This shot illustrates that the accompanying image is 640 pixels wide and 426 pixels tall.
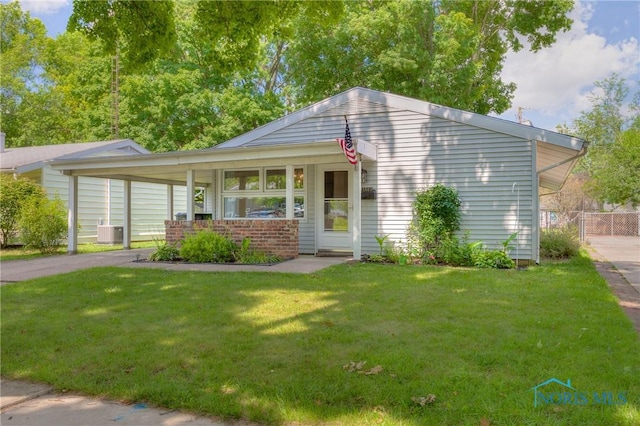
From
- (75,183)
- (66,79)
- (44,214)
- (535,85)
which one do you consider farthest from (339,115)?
(66,79)

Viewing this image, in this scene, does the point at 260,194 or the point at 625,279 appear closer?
the point at 625,279

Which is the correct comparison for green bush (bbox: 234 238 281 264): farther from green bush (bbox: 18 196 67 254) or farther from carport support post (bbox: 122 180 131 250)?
green bush (bbox: 18 196 67 254)

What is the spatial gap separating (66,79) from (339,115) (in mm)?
28184

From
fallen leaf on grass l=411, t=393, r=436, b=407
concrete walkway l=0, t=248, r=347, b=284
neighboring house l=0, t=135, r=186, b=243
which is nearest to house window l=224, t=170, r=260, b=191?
concrete walkway l=0, t=248, r=347, b=284

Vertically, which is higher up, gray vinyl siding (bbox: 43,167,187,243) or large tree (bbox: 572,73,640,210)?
large tree (bbox: 572,73,640,210)

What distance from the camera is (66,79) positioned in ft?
102

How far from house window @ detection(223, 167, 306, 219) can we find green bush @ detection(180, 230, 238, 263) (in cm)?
195

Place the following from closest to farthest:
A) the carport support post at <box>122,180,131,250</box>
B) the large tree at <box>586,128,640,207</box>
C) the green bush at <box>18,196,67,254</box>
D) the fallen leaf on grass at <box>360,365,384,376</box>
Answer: the fallen leaf on grass at <box>360,365,384,376</box>
the green bush at <box>18,196,67,254</box>
the carport support post at <box>122,180,131,250</box>
the large tree at <box>586,128,640,207</box>

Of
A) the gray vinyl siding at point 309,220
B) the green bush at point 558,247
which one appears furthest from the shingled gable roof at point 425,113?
the green bush at point 558,247

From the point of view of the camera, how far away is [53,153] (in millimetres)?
17062

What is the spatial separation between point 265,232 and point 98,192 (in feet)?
34.6

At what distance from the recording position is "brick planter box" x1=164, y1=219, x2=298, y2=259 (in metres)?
9.83

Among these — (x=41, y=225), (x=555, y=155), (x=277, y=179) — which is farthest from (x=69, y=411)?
(x=41, y=225)

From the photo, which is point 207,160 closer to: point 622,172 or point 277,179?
point 277,179
